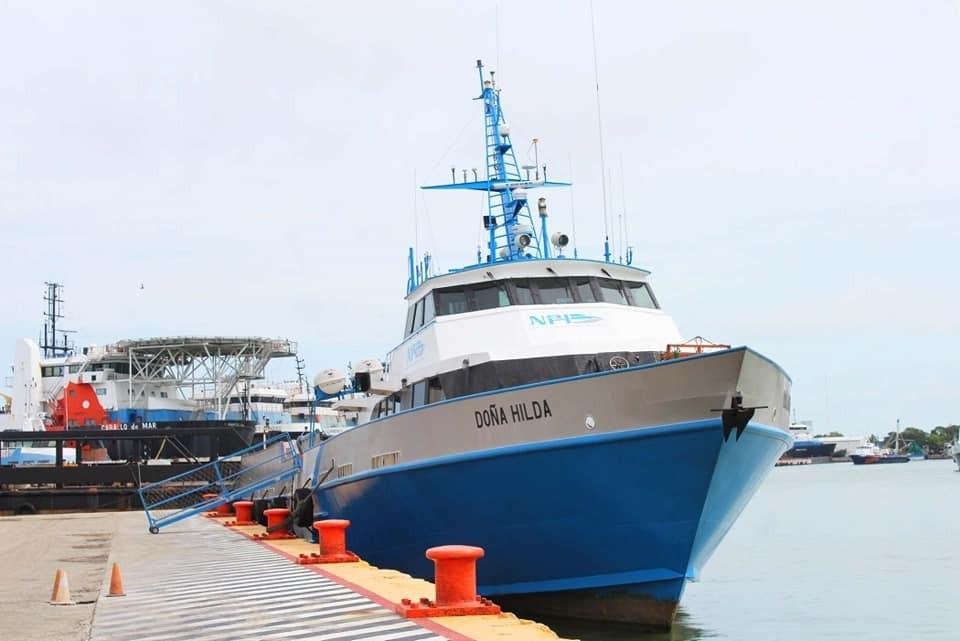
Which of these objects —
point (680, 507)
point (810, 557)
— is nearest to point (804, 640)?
point (680, 507)

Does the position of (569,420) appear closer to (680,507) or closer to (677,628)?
(680,507)

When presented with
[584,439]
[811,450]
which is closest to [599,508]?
[584,439]

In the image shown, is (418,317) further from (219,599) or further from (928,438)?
(928,438)

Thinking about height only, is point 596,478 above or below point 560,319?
below

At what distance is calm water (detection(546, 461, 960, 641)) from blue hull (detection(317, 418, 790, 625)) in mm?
617

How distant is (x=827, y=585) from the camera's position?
20.6 meters

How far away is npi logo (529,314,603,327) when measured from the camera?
558 inches

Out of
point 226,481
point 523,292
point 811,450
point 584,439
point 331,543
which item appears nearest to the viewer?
point 584,439

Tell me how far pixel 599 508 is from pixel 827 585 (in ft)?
36.0

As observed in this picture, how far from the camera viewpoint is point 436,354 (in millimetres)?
14539

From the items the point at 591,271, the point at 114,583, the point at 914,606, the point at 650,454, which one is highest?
the point at 591,271

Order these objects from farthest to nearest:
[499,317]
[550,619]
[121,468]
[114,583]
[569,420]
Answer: [121,468]
[499,317]
[550,619]
[569,420]
[114,583]

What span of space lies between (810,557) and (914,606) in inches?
316

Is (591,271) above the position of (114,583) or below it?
above
